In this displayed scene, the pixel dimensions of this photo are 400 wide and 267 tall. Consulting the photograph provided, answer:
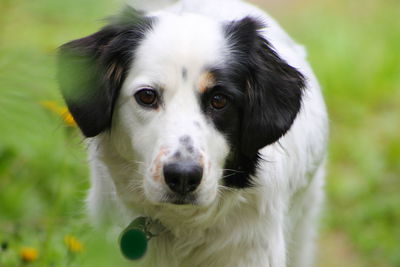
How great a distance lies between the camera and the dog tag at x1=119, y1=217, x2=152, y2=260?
2.84 meters

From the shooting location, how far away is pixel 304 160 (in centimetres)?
338

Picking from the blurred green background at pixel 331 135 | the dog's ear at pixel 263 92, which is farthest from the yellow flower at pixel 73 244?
the dog's ear at pixel 263 92

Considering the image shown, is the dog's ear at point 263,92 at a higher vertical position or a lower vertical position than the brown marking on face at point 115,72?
higher

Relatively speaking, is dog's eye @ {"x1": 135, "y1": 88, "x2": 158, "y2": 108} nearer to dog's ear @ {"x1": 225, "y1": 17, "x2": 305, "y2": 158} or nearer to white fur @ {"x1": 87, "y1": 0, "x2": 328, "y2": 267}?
white fur @ {"x1": 87, "y1": 0, "x2": 328, "y2": 267}

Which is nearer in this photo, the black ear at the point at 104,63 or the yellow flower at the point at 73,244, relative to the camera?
the black ear at the point at 104,63

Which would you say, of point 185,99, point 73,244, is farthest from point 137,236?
point 185,99

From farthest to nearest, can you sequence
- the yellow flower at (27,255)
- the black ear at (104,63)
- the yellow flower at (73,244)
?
the yellow flower at (27,255) < the yellow flower at (73,244) < the black ear at (104,63)

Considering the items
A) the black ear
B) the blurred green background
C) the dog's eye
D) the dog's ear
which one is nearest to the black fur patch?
the dog's ear

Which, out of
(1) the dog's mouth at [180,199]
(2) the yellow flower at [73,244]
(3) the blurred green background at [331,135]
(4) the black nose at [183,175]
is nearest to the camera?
(3) the blurred green background at [331,135]

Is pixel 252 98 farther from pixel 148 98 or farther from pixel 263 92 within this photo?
pixel 148 98

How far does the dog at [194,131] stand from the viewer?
2564 mm

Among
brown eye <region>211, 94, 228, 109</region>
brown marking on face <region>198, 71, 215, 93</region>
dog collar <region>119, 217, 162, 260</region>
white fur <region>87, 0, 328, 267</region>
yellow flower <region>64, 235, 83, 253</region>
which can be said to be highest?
brown marking on face <region>198, 71, 215, 93</region>

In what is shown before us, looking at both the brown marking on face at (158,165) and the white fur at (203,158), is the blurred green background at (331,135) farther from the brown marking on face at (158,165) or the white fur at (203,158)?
the brown marking on face at (158,165)

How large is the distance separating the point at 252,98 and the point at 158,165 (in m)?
0.53
